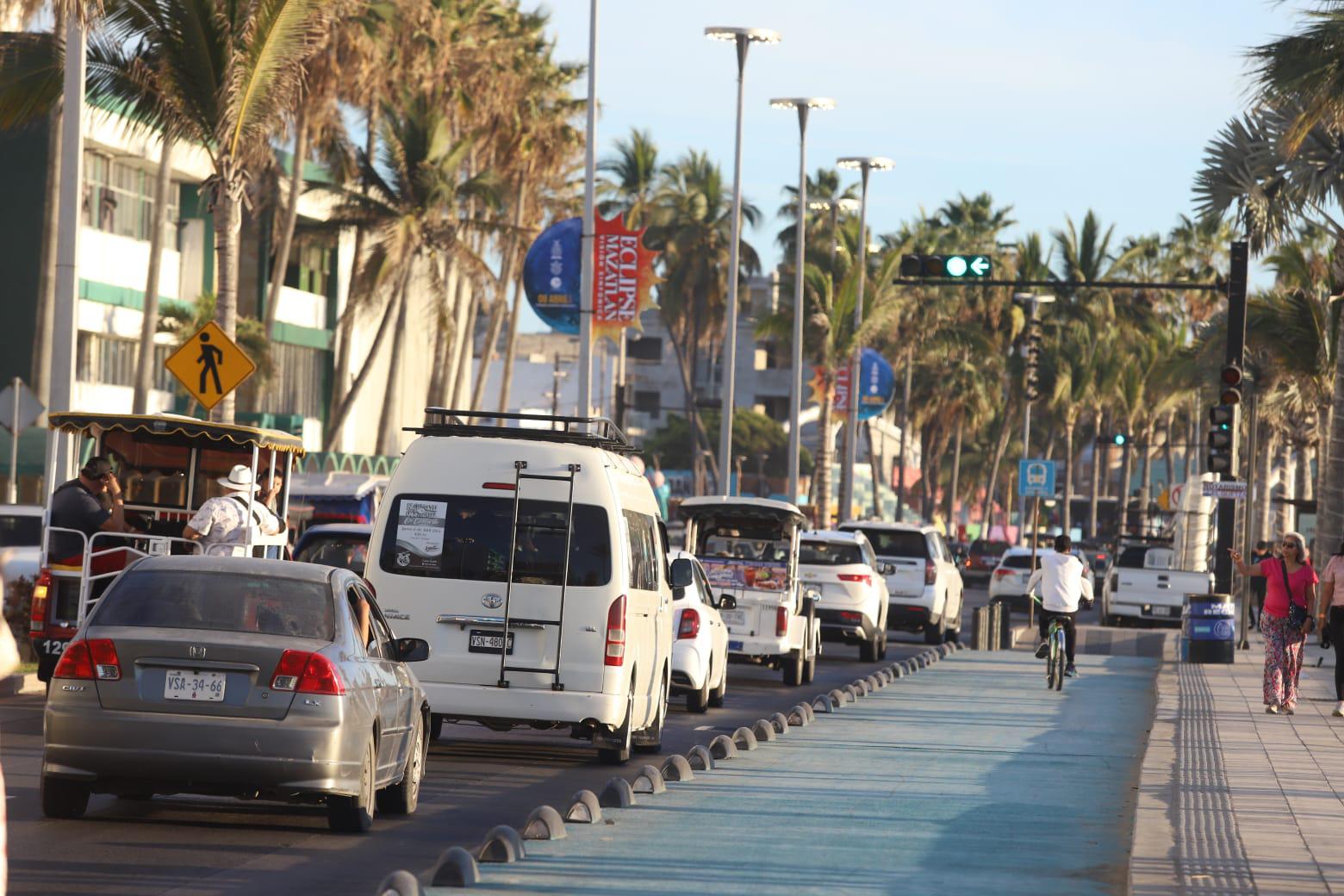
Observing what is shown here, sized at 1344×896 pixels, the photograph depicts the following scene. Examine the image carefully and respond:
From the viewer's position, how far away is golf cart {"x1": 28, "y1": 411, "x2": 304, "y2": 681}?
17.9 metres

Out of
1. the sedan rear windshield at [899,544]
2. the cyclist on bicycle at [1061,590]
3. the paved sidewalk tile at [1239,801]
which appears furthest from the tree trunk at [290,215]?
the paved sidewalk tile at [1239,801]

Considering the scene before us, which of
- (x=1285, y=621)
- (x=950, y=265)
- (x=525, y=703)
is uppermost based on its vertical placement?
(x=950, y=265)

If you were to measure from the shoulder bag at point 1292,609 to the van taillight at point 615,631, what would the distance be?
8.59 metres

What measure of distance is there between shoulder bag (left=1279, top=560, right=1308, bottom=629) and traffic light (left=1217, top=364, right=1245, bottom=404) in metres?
7.70

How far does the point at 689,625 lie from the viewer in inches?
797

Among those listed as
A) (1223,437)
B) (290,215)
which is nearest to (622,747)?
(1223,437)

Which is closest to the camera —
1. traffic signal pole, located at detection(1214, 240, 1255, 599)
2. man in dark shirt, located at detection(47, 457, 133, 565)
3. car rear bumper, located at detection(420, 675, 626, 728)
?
car rear bumper, located at detection(420, 675, 626, 728)

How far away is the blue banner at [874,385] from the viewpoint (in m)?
66.8

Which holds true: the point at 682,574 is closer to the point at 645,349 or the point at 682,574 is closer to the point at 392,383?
the point at 392,383

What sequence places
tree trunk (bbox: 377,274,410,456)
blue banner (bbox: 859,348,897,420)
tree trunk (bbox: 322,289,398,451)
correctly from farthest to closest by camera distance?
blue banner (bbox: 859,348,897,420) < tree trunk (bbox: 377,274,410,456) < tree trunk (bbox: 322,289,398,451)

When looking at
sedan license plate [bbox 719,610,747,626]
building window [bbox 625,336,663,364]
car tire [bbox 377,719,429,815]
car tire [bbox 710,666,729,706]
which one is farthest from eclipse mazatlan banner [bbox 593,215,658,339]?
building window [bbox 625,336,663,364]

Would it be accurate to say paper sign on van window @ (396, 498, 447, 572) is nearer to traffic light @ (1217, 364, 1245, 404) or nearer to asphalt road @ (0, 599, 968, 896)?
asphalt road @ (0, 599, 968, 896)

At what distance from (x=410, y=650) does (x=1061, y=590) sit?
13714 millimetres

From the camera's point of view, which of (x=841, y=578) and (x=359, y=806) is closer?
(x=359, y=806)
